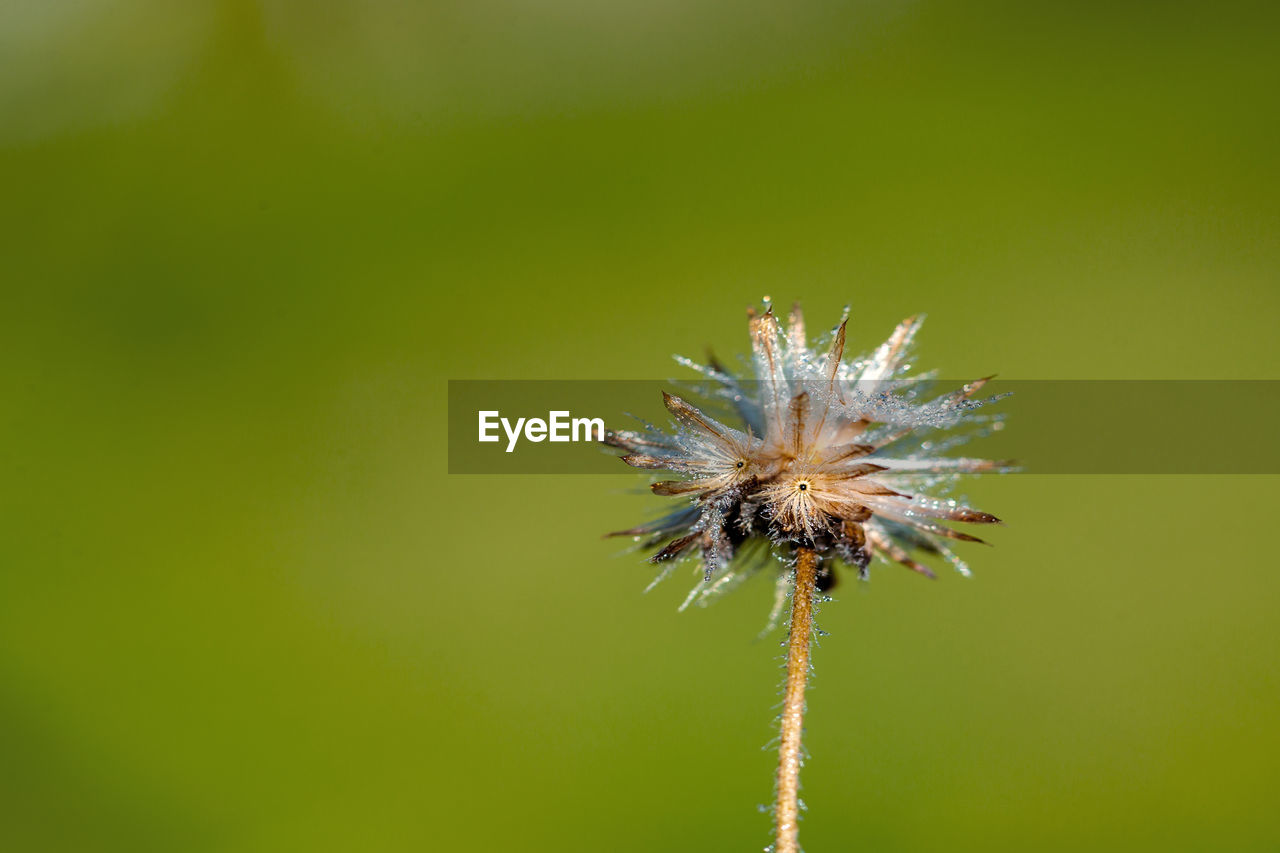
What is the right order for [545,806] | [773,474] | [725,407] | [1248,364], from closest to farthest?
1. [773,474]
2. [725,407]
3. [545,806]
4. [1248,364]

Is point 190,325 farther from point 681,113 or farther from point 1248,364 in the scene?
point 1248,364

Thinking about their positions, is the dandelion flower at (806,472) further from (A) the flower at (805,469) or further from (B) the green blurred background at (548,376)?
(B) the green blurred background at (548,376)

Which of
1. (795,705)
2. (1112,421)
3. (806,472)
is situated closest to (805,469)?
(806,472)

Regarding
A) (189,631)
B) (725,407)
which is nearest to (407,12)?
(189,631)

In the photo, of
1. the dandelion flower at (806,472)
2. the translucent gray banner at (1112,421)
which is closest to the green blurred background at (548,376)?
the translucent gray banner at (1112,421)

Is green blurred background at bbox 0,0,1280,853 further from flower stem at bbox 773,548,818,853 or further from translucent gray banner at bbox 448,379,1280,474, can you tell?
flower stem at bbox 773,548,818,853

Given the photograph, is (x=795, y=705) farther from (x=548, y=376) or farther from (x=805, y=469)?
(x=548, y=376)

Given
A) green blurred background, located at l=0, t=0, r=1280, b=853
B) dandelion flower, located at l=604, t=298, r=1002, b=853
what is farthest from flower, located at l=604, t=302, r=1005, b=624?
green blurred background, located at l=0, t=0, r=1280, b=853
